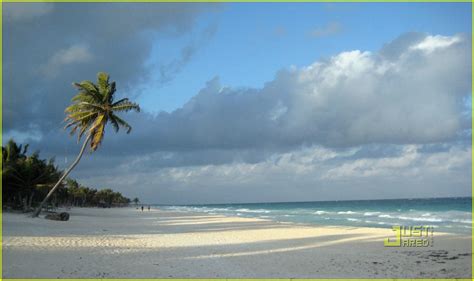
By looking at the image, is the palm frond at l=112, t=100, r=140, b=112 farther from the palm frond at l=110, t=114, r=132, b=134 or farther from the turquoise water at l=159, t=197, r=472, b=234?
the turquoise water at l=159, t=197, r=472, b=234

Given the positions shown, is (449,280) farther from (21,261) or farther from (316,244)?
(21,261)

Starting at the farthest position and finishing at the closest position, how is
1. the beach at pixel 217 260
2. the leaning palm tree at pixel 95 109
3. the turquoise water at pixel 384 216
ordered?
1. the turquoise water at pixel 384 216
2. the leaning palm tree at pixel 95 109
3. the beach at pixel 217 260

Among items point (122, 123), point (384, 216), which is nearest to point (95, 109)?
point (122, 123)

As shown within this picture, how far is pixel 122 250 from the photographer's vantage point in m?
13.6

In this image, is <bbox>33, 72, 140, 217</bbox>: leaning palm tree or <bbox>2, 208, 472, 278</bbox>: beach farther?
<bbox>33, 72, 140, 217</bbox>: leaning palm tree

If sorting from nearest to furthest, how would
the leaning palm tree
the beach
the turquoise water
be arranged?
the beach, the leaning palm tree, the turquoise water

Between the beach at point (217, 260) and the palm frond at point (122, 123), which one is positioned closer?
the beach at point (217, 260)

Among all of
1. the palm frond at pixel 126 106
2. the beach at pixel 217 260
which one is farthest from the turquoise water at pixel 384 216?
the palm frond at pixel 126 106

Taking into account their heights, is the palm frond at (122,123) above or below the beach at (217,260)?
above

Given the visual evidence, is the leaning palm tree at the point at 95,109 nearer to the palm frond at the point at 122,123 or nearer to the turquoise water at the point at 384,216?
the palm frond at the point at 122,123

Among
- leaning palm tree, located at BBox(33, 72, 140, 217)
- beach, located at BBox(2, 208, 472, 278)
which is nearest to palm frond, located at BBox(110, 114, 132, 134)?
leaning palm tree, located at BBox(33, 72, 140, 217)

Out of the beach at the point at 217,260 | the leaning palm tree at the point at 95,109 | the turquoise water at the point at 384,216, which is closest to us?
the beach at the point at 217,260

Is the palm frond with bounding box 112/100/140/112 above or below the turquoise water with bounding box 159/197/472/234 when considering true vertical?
above

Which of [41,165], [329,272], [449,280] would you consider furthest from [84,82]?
[449,280]
